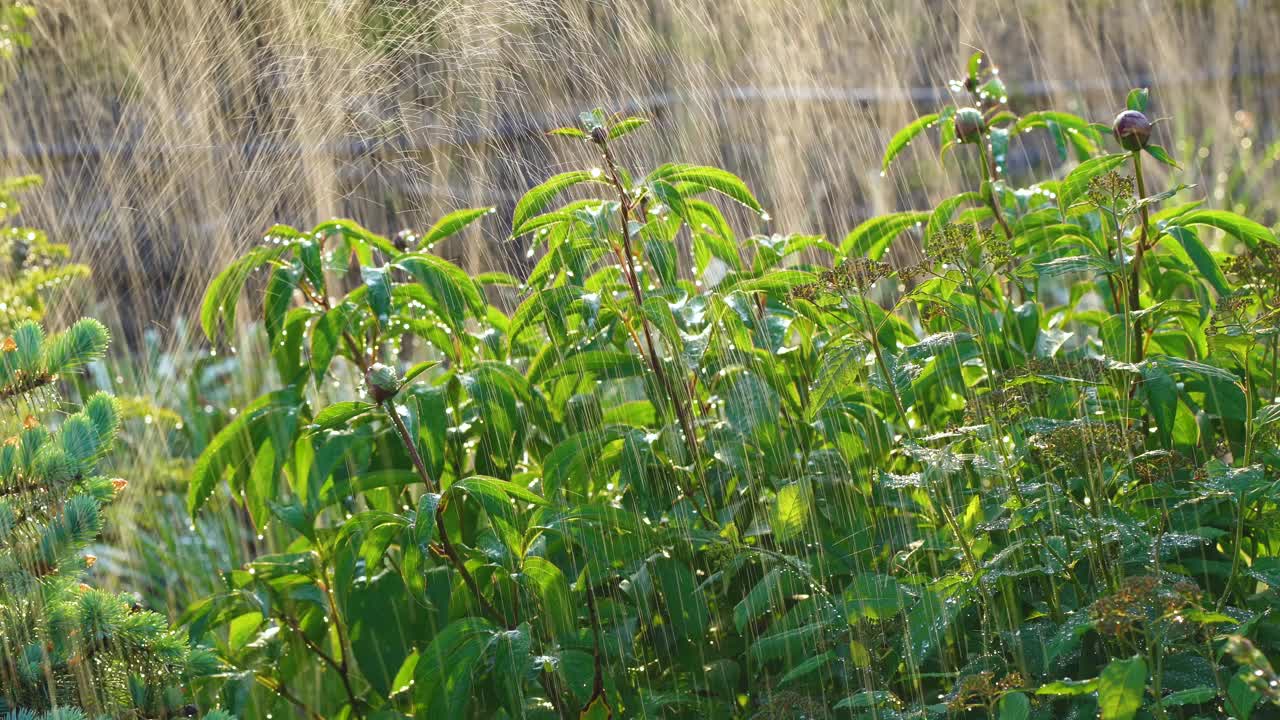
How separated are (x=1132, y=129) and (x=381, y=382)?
0.86 m

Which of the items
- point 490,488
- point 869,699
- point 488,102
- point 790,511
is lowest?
→ point 869,699

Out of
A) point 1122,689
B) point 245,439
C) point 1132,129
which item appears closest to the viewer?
point 1122,689

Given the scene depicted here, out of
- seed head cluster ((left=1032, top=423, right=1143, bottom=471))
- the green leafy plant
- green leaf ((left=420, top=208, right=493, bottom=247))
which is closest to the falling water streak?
green leaf ((left=420, top=208, right=493, bottom=247))

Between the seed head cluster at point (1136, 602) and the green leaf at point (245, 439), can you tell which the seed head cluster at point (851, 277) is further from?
the green leaf at point (245, 439)

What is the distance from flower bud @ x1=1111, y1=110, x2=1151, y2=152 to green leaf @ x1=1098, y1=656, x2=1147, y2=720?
613mm

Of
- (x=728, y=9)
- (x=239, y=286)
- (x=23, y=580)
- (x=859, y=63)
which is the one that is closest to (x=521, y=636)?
(x=23, y=580)

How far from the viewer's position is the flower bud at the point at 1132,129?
1281 mm

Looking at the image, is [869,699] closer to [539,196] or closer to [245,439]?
[539,196]

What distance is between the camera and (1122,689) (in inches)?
36.2

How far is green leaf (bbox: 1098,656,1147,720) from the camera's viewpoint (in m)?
0.91

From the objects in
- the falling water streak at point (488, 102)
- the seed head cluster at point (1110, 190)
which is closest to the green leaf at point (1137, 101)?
the seed head cluster at point (1110, 190)

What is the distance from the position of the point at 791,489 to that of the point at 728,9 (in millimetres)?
5274

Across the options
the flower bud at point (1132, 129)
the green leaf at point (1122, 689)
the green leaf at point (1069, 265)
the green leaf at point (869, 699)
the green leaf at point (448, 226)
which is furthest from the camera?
the green leaf at point (448, 226)

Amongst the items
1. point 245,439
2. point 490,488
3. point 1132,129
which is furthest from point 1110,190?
point 245,439
